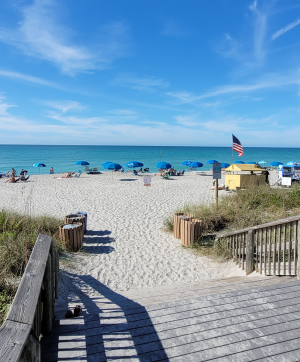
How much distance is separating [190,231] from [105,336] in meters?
4.45

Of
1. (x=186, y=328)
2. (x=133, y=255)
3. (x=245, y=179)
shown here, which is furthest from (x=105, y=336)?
(x=245, y=179)

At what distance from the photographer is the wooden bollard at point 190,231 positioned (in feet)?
22.2

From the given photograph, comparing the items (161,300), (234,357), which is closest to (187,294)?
(161,300)

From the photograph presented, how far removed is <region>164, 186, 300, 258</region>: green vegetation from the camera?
7.06m

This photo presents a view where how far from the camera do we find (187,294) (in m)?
3.49

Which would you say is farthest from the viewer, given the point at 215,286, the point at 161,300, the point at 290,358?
the point at 215,286

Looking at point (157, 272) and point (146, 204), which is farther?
point (146, 204)

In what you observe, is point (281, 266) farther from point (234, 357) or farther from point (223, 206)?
point (223, 206)

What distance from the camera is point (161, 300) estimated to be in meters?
3.29

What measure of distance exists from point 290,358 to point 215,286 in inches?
59.7

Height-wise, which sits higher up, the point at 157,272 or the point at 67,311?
the point at 67,311

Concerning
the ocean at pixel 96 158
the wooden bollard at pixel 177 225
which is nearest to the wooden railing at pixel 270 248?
the wooden bollard at pixel 177 225

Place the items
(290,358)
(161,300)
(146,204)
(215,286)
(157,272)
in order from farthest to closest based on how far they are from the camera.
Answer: (146,204) → (157,272) → (215,286) → (161,300) → (290,358)

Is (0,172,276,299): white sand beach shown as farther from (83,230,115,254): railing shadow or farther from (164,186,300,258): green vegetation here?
(164,186,300,258): green vegetation
